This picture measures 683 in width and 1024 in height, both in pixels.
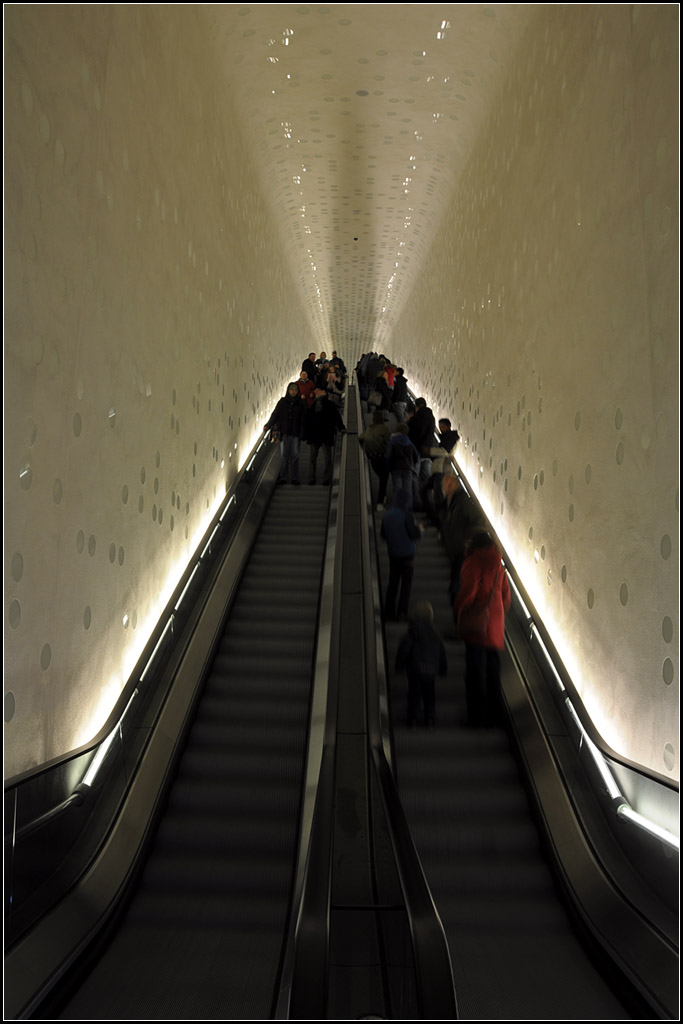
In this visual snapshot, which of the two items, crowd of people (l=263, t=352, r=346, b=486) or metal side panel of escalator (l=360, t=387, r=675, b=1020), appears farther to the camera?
crowd of people (l=263, t=352, r=346, b=486)

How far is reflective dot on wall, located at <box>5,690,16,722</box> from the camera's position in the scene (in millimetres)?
3256

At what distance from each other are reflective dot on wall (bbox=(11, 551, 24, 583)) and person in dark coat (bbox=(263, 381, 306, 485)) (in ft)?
24.6

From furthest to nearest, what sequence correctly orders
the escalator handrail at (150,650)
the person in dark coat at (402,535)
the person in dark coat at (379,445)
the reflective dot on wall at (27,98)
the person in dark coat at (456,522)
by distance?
the person in dark coat at (379,445)
the person in dark coat at (402,535)
the person in dark coat at (456,522)
the escalator handrail at (150,650)
the reflective dot on wall at (27,98)

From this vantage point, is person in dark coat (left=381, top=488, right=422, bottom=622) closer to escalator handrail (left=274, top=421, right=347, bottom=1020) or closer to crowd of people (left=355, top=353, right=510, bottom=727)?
crowd of people (left=355, top=353, right=510, bottom=727)

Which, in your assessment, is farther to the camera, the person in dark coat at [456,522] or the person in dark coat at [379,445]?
the person in dark coat at [379,445]

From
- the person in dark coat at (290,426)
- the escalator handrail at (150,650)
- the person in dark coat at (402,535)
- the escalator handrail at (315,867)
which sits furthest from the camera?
the person in dark coat at (290,426)

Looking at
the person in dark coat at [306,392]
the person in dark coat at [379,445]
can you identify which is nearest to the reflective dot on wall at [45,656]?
the person in dark coat at [379,445]

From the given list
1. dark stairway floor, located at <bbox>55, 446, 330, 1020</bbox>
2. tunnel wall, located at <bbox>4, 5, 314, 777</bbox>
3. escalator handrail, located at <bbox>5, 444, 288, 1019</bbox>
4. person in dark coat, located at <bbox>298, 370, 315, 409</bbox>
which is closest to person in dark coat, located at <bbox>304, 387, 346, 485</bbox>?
person in dark coat, located at <bbox>298, 370, 315, 409</bbox>

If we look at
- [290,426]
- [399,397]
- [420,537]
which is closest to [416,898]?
[420,537]

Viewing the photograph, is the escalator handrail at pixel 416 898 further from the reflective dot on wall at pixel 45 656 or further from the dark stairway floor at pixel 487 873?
the reflective dot on wall at pixel 45 656

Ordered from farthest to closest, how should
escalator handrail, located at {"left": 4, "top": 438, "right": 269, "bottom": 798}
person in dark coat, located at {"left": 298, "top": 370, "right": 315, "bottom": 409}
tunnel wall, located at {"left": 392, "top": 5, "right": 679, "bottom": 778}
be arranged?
1. person in dark coat, located at {"left": 298, "top": 370, "right": 315, "bottom": 409}
2. tunnel wall, located at {"left": 392, "top": 5, "right": 679, "bottom": 778}
3. escalator handrail, located at {"left": 4, "top": 438, "right": 269, "bottom": 798}

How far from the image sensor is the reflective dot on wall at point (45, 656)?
12.1ft

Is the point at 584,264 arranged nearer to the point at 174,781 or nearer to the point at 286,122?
the point at 174,781

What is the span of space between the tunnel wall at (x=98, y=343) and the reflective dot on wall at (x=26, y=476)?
12 millimetres
